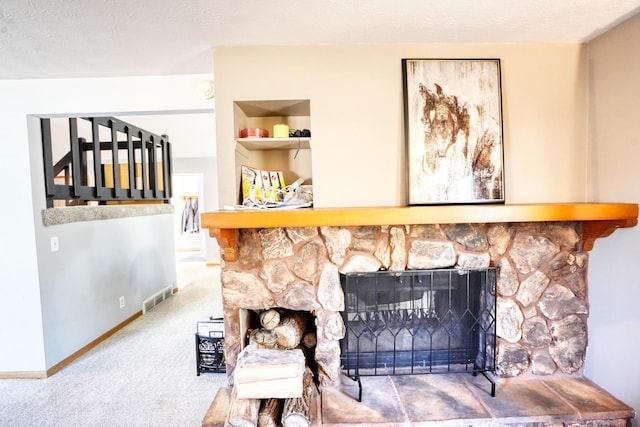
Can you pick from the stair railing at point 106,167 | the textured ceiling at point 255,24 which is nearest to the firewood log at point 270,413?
the textured ceiling at point 255,24

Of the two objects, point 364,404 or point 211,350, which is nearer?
point 364,404

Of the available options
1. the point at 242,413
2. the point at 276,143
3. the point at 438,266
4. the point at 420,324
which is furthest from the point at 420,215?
the point at 242,413

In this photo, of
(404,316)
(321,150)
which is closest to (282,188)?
(321,150)

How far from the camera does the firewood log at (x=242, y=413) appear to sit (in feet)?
4.75

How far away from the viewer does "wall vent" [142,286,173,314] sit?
12.3ft

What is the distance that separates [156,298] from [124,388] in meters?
1.89

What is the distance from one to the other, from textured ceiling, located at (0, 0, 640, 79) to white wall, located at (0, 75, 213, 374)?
249 millimetres

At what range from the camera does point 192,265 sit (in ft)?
20.0

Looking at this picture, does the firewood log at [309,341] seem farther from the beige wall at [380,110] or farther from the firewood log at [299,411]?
the beige wall at [380,110]

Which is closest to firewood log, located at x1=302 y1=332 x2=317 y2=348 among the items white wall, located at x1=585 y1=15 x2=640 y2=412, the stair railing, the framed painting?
the framed painting

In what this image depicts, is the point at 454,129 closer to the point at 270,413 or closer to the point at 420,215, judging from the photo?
the point at 420,215

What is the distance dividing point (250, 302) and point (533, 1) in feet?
6.69

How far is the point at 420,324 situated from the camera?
192cm

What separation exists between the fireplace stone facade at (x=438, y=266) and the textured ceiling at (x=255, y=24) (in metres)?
1.05
